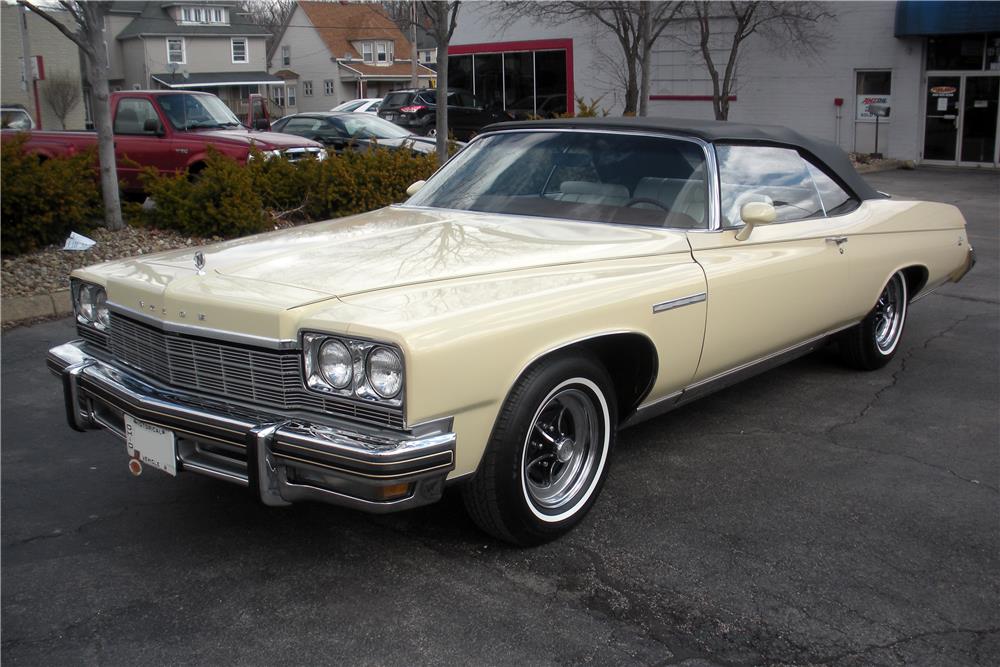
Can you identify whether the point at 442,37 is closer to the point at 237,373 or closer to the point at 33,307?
the point at 33,307

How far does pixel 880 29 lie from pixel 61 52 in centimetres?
3517

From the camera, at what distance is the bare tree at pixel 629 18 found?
719 inches

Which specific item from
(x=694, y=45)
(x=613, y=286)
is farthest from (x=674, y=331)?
(x=694, y=45)

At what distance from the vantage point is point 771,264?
15.1ft

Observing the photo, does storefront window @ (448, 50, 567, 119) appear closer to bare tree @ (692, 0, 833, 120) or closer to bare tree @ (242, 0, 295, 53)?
bare tree @ (692, 0, 833, 120)

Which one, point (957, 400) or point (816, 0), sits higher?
point (816, 0)

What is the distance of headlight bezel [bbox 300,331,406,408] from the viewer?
2990 mm

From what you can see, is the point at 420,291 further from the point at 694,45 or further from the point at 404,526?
the point at 694,45

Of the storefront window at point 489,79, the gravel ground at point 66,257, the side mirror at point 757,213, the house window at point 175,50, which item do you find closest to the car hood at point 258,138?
the gravel ground at point 66,257

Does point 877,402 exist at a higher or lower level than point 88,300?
lower

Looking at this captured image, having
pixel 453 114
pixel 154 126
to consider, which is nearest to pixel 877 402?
pixel 154 126

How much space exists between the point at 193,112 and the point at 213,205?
3.76 m

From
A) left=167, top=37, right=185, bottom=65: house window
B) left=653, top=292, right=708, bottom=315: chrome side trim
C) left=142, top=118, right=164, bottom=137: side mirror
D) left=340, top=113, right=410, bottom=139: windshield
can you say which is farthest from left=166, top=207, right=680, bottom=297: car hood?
left=167, top=37, right=185, bottom=65: house window

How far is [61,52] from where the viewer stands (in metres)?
42.4
